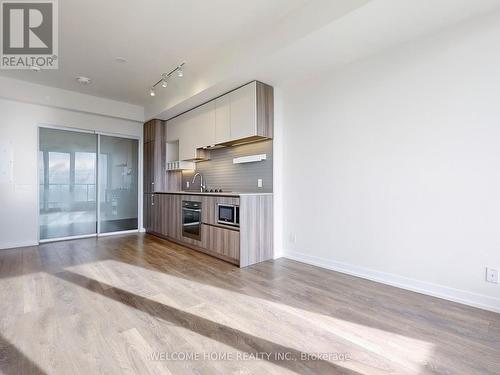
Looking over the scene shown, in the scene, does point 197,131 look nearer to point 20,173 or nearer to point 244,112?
point 244,112

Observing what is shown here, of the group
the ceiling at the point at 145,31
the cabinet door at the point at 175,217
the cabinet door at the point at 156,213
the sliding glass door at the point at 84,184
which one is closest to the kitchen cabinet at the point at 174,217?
the cabinet door at the point at 175,217

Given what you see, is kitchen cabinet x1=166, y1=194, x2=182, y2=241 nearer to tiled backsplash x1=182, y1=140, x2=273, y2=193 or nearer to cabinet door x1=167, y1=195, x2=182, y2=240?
cabinet door x1=167, y1=195, x2=182, y2=240

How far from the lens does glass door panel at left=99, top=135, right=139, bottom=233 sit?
568 centimetres

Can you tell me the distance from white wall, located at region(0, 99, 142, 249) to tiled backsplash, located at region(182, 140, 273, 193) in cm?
291

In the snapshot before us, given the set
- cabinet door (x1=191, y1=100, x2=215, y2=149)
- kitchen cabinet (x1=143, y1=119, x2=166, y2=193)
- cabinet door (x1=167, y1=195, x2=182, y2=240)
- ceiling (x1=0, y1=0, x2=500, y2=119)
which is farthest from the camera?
kitchen cabinet (x1=143, y1=119, x2=166, y2=193)

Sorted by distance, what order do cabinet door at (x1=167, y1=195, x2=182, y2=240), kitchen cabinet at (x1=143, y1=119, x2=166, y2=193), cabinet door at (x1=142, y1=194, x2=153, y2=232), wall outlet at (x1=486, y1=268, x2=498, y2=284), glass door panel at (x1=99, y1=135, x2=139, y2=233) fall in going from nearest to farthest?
wall outlet at (x1=486, y1=268, x2=498, y2=284)
cabinet door at (x1=167, y1=195, x2=182, y2=240)
glass door panel at (x1=99, y1=135, x2=139, y2=233)
kitchen cabinet at (x1=143, y1=119, x2=166, y2=193)
cabinet door at (x1=142, y1=194, x2=153, y2=232)

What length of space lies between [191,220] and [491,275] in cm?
383

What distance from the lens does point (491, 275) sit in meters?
2.29

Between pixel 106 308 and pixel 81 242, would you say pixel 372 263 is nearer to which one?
pixel 106 308

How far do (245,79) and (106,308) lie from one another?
316cm

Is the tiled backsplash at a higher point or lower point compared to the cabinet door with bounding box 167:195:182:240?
higher

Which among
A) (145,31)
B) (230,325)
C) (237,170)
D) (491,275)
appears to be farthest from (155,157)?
(491,275)

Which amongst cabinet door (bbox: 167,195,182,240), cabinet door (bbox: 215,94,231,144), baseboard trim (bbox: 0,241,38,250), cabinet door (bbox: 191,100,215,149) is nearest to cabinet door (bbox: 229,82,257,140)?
cabinet door (bbox: 215,94,231,144)

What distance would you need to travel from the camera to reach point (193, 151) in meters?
5.04
